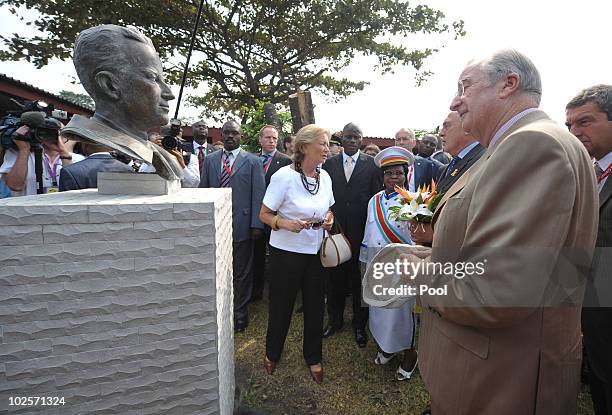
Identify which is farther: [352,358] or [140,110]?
[352,358]

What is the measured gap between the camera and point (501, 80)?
1.29 meters

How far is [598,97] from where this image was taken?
228cm

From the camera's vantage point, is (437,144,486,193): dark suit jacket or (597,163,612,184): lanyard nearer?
(597,163,612,184): lanyard

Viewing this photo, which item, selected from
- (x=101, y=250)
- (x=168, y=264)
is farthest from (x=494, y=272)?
(x=101, y=250)

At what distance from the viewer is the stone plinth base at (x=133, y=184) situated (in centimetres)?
183

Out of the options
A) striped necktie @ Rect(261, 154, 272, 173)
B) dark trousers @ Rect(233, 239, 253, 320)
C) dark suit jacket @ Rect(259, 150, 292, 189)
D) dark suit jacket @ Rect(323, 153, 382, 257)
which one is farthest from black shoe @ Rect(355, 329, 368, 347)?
striped necktie @ Rect(261, 154, 272, 173)

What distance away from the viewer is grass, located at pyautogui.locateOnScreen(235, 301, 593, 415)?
273cm

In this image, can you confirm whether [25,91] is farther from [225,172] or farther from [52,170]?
[225,172]

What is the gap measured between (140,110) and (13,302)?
1013 mm

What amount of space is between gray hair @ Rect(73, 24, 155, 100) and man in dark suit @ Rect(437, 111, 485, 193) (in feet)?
Answer: 6.63

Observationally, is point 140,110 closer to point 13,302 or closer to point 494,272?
point 13,302

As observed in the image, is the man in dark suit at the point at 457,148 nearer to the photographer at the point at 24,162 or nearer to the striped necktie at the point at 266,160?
the striped necktie at the point at 266,160

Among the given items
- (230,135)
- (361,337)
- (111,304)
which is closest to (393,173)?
(361,337)

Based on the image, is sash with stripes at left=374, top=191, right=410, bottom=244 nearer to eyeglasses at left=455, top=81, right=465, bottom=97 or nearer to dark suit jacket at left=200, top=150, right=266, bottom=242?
dark suit jacket at left=200, top=150, right=266, bottom=242
